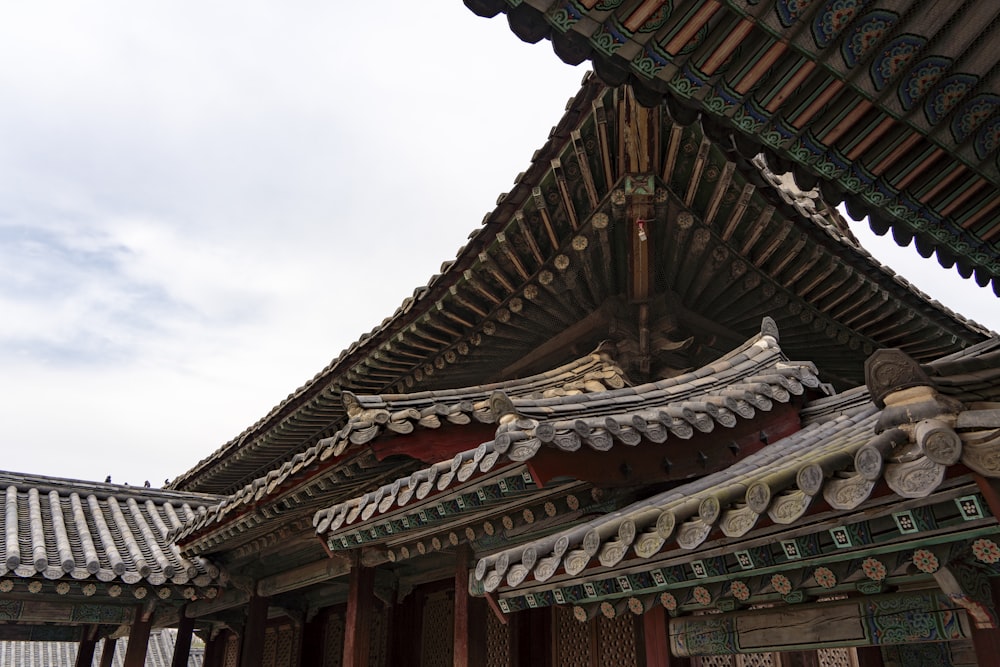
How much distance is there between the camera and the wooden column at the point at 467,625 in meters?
4.80

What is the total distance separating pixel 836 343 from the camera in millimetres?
6457

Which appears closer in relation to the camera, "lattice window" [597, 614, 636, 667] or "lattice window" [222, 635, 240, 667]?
"lattice window" [597, 614, 636, 667]

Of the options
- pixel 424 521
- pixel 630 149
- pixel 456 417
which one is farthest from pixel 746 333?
pixel 424 521

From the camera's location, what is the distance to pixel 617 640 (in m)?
4.73

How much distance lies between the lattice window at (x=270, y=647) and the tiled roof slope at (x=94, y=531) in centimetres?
179

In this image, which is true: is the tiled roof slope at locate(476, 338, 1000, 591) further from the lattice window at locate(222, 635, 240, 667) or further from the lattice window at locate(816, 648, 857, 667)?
the lattice window at locate(222, 635, 240, 667)

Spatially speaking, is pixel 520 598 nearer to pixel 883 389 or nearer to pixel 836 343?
pixel 883 389

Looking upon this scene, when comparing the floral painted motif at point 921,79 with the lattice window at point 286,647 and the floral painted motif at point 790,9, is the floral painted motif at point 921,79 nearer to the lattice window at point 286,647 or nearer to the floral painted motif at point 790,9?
the floral painted motif at point 790,9

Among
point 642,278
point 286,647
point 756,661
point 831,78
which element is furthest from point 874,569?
point 286,647

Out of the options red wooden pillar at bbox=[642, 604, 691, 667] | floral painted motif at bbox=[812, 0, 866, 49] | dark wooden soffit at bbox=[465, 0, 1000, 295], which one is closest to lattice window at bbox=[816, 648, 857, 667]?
red wooden pillar at bbox=[642, 604, 691, 667]

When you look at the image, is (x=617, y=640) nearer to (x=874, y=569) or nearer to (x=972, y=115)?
(x=874, y=569)

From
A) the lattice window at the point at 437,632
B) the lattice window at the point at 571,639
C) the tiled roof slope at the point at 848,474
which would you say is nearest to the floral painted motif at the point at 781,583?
the tiled roof slope at the point at 848,474

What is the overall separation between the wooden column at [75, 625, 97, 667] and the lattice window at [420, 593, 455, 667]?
5524mm

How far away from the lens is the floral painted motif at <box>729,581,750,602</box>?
9.85 ft
